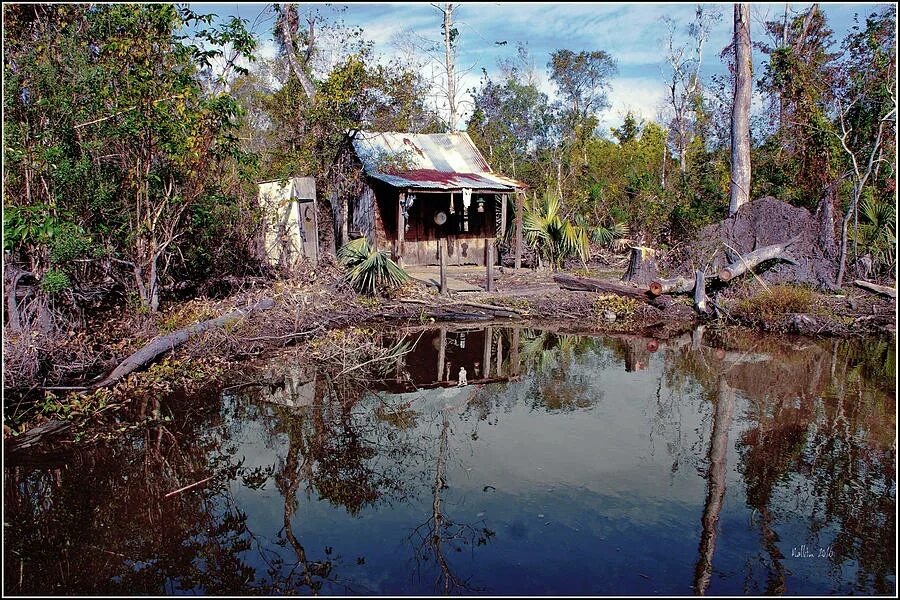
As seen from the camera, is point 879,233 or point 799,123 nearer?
point 879,233

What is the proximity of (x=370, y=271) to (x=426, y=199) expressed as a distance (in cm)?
653

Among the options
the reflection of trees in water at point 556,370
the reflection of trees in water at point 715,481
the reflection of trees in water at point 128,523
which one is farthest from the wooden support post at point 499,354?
the reflection of trees in water at point 128,523

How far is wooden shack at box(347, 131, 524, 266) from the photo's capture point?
57.4 feet

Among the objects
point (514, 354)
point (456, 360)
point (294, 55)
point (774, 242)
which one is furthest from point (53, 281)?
point (294, 55)

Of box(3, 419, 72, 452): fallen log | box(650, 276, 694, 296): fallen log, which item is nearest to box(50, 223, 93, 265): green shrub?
box(3, 419, 72, 452): fallen log

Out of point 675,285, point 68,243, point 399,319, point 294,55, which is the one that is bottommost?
point 399,319

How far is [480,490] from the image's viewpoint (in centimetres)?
598

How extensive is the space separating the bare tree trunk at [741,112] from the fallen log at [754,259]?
4154 millimetres

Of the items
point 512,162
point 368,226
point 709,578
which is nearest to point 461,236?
point 368,226

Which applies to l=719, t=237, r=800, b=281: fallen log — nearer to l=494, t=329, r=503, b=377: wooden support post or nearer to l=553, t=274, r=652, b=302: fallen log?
l=553, t=274, r=652, b=302: fallen log

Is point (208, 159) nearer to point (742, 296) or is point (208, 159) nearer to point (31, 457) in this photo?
point (31, 457)

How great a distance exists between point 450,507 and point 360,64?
11864mm

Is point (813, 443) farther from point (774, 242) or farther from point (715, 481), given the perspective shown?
point (774, 242)

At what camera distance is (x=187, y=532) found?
5.18 metres
